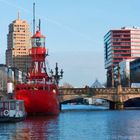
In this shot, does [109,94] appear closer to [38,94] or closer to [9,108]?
[38,94]

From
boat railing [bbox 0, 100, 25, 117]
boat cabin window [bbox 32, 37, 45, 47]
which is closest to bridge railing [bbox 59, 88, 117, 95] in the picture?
boat cabin window [bbox 32, 37, 45, 47]

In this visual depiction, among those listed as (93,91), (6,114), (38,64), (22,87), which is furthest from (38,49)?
(93,91)

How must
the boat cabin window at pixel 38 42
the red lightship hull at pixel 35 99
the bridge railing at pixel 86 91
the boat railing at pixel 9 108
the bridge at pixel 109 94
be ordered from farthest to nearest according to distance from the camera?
the bridge at pixel 109 94 → the bridge railing at pixel 86 91 → the boat cabin window at pixel 38 42 → the red lightship hull at pixel 35 99 → the boat railing at pixel 9 108

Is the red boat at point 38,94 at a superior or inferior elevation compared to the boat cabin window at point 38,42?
inferior

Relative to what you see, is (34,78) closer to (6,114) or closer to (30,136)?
(6,114)

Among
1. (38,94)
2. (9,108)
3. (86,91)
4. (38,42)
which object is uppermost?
(38,42)

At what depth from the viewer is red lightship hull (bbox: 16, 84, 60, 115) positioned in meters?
124

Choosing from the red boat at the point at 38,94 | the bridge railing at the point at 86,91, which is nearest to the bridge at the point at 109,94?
the bridge railing at the point at 86,91

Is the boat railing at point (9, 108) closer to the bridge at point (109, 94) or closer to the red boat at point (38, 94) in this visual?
the red boat at point (38, 94)

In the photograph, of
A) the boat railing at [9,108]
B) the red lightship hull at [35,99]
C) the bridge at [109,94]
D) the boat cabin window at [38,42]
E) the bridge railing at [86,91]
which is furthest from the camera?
the bridge at [109,94]

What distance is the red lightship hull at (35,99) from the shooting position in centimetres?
12369

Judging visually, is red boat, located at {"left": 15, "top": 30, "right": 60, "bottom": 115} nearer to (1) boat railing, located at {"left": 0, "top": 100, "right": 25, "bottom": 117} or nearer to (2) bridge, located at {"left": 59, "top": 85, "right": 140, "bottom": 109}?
(1) boat railing, located at {"left": 0, "top": 100, "right": 25, "bottom": 117}

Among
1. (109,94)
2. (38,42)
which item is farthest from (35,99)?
(109,94)

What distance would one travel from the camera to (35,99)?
12344cm
